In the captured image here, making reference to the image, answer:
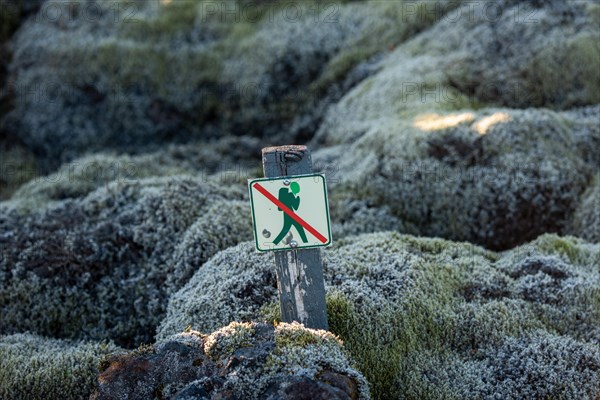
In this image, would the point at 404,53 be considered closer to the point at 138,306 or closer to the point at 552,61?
the point at 552,61

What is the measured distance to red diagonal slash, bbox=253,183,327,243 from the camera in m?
4.91

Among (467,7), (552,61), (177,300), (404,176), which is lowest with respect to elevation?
(177,300)

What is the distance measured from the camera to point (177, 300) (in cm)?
658

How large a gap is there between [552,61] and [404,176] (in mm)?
4183

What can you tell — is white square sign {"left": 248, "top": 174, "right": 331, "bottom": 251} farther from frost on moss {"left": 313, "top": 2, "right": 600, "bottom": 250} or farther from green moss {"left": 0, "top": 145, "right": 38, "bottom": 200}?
green moss {"left": 0, "top": 145, "right": 38, "bottom": 200}

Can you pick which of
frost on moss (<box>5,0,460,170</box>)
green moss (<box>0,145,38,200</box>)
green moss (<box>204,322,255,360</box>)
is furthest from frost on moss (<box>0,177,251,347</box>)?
frost on moss (<box>5,0,460,170</box>)

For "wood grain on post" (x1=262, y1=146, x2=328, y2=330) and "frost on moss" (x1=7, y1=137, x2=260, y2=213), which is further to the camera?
"frost on moss" (x1=7, y1=137, x2=260, y2=213)

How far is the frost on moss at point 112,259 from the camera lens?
284 inches

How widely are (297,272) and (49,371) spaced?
2.48 m

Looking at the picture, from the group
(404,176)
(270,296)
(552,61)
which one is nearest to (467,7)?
(552,61)

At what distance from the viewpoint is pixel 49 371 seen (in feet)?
19.0

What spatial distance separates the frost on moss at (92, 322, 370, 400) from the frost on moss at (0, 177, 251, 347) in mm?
2324

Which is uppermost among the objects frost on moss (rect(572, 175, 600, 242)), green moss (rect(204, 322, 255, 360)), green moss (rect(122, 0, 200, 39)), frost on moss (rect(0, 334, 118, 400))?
green moss (rect(122, 0, 200, 39))

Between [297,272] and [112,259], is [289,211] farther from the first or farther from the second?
[112,259]
